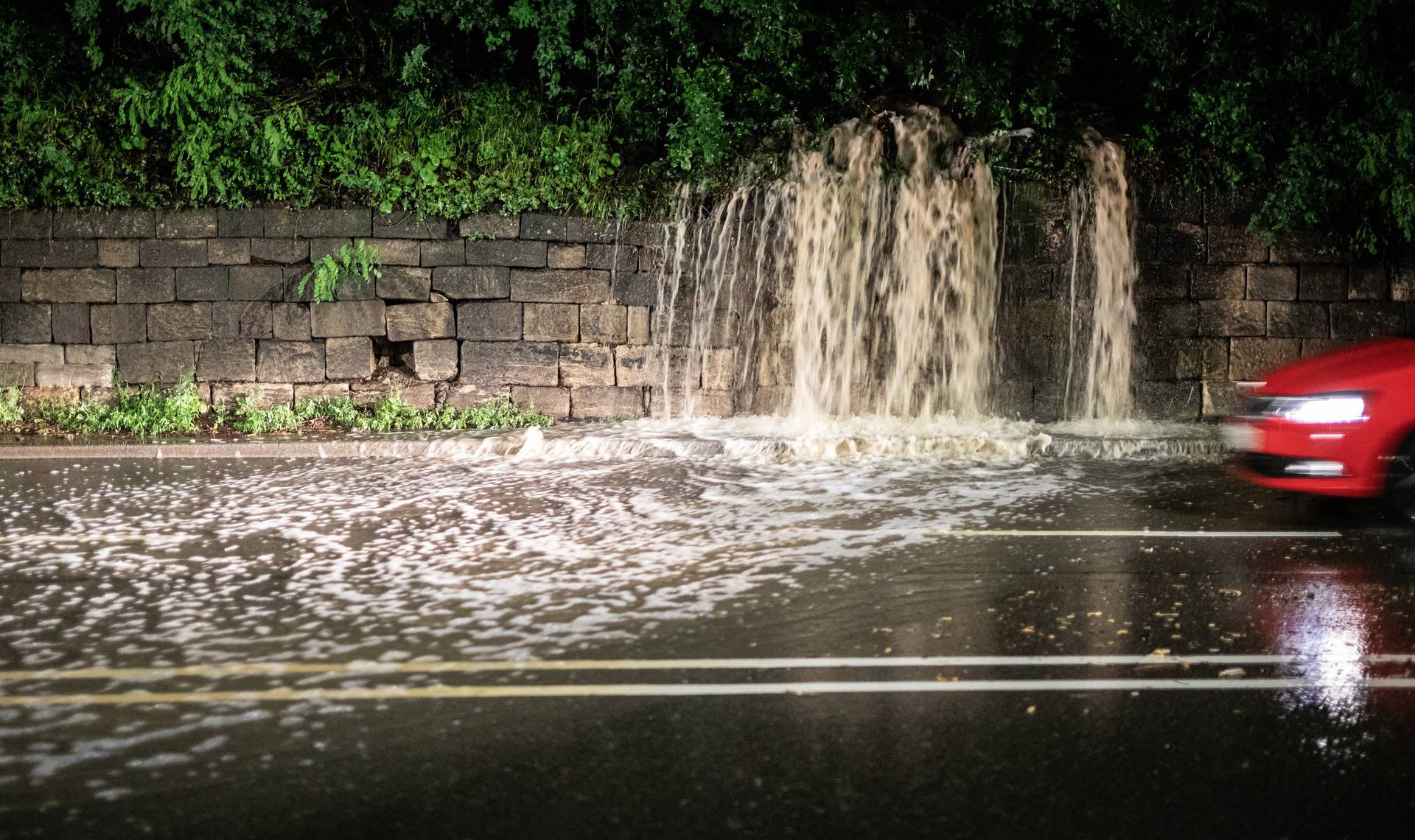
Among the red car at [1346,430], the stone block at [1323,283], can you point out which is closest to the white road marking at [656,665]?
the red car at [1346,430]

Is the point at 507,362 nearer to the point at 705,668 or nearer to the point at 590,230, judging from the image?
the point at 590,230

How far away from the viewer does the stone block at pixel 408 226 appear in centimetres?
1454

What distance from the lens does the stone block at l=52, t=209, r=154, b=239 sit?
1445cm

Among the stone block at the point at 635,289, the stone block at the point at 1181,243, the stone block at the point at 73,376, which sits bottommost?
the stone block at the point at 73,376

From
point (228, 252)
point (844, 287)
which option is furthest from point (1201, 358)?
point (228, 252)

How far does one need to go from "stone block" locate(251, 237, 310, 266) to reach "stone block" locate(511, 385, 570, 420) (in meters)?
2.74

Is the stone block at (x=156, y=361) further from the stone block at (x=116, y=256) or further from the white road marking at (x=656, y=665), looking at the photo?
the white road marking at (x=656, y=665)

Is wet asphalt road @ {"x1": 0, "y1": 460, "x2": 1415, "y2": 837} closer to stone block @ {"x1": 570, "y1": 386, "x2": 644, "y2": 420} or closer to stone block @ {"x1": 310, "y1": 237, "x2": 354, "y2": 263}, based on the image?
stone block @ {"x1": 570, "y1": 386, "x2": 644, "y2": 420}

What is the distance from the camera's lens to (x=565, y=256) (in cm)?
1458

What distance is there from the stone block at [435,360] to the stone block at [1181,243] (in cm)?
793

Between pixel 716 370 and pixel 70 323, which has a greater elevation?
pixel 70 323

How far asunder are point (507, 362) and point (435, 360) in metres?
0.79

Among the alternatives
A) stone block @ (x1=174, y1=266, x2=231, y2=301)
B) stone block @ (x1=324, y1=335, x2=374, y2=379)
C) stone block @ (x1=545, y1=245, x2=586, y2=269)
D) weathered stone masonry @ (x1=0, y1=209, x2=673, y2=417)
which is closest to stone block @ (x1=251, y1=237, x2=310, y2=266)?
weathered stone masonry @ (x1=0, y1=209, x2=673, y2=417)

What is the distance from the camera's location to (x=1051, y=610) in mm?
6172
